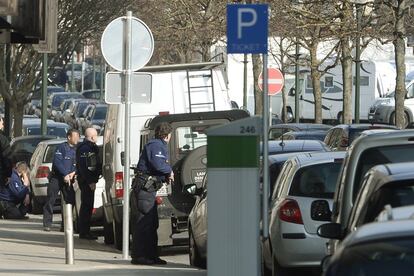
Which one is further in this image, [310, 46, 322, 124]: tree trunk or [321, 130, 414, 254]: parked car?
[310, 46, 322, 124]: tree trunk

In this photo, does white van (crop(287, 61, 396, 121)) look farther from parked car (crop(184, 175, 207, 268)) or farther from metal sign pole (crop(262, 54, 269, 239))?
metal sign pole (crop(262, 54, 269, 239))

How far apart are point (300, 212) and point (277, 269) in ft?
2.13

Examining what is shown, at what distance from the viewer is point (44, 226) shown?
22547mm

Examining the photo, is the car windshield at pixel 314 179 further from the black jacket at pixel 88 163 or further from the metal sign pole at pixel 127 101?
the black jacket at pixel 88 163

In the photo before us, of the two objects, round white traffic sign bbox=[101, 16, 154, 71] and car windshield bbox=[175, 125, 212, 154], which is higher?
round white traffic sign bbox=[101, 16, 154, 71]

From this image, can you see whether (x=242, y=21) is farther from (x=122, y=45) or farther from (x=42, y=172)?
(x=42, y=172)

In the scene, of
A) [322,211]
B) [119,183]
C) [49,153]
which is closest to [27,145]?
[49,153]

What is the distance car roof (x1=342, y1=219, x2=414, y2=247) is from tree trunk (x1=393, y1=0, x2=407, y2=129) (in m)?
25.3

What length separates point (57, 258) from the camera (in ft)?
54.6

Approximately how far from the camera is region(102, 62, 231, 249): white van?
64.6 feet

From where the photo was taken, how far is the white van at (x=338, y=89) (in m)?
61.9

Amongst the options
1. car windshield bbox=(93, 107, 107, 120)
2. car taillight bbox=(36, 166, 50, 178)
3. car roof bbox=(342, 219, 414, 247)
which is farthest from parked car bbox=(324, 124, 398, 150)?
car windshield bbox=(93, 107, 107, 120)

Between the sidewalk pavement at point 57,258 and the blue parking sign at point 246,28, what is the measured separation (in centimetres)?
289

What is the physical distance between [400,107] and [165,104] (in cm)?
1324
